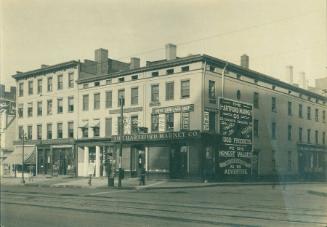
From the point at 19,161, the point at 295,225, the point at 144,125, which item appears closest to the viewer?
the point at 295,225

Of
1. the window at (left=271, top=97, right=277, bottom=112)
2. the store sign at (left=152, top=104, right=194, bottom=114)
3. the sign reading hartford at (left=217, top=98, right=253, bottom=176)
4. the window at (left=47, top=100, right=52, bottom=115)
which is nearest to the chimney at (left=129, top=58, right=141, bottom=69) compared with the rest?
the store sign at (left=152, top=104, right=194, bottom=114)

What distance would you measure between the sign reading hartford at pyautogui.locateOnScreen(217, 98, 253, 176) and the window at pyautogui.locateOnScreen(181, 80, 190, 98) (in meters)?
2.70

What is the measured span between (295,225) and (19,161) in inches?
1671

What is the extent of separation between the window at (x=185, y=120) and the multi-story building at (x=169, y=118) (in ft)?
0.26

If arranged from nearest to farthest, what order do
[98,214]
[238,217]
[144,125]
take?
[238,217] < [98,214] < [144,125]

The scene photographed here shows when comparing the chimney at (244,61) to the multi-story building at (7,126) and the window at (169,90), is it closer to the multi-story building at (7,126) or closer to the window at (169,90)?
the window at (169,90)

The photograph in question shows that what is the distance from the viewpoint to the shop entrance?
36.9 metres

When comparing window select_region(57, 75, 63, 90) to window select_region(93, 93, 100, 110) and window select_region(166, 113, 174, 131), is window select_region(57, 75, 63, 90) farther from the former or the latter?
window select_region(166, 113, 174, 131)

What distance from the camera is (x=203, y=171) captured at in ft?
117

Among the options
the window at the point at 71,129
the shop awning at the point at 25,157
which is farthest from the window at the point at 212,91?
the shop awning at the point at 25,157

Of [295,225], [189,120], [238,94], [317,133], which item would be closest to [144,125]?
[189,120]

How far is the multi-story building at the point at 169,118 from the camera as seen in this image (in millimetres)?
36656

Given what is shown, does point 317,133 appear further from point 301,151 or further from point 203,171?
point 203,171

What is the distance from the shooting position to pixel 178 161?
3753 cm
